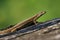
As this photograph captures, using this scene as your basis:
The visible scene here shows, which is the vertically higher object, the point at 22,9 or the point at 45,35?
the point at 22,9

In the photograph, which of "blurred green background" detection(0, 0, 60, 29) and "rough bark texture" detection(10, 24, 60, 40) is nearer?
"rough bark texture" detection(10, 24, 60, 40)

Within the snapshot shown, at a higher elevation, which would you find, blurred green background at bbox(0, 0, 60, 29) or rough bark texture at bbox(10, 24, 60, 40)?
blurred green background at bbox(0, 0, 60, 29)

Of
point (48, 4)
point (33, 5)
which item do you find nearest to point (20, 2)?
point (33, 5)

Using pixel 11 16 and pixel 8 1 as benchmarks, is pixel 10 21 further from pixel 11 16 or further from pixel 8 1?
pixel 8 1

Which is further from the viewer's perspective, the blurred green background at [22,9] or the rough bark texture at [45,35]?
the blurred green background at [22,9]

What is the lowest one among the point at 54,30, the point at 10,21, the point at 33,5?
the point at 54,30

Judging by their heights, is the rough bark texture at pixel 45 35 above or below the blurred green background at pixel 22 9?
below

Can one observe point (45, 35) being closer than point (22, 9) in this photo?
Yes

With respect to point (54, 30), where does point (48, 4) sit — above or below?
above
